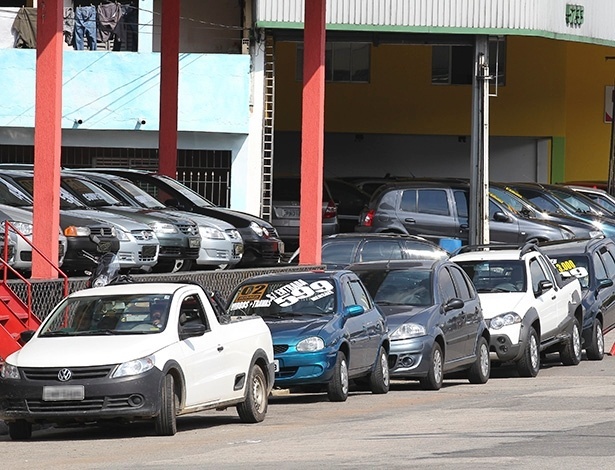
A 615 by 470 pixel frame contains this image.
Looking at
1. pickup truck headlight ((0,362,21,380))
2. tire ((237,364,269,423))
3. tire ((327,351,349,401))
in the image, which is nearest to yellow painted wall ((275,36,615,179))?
tire ((327,351,349,401))

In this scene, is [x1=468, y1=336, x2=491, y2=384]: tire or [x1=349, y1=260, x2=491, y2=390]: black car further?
[x1=468, y1=336, x2=491, y2=384]: tire

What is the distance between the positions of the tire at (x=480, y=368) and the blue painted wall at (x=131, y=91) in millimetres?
14295

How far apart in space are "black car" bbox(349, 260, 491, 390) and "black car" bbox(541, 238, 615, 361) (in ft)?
14.0

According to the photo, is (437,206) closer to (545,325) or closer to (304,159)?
(304,159)

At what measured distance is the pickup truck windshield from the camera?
1422 centimetres

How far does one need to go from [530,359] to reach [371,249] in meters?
4.55

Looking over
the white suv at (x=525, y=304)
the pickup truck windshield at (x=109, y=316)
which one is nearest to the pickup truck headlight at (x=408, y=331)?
the white suv at (x=525, y=304)

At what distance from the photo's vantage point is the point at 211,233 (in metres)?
23.0

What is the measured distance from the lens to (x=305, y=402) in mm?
17578

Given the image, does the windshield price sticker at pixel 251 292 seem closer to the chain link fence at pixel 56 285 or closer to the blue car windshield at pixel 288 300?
the blue car windshield at pixel 288 300

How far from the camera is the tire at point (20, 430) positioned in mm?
13977

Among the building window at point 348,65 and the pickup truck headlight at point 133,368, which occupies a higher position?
the building window at point 348,65

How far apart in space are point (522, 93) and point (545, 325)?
26.4 meters

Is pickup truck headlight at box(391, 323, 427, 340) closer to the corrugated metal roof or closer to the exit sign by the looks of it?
the corrugated metal roof
